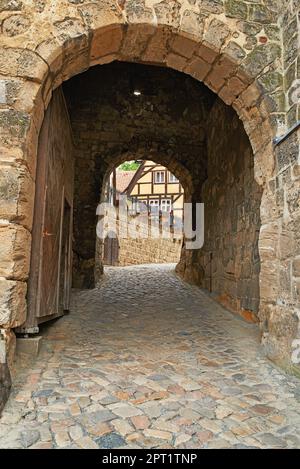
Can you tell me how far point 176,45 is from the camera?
8.84 feet

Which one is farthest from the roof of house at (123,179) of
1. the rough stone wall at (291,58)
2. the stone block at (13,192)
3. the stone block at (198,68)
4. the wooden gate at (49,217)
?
the stone block at (13,192)

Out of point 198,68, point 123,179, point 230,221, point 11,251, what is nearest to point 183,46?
point 198,68

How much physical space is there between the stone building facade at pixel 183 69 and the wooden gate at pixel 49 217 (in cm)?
21

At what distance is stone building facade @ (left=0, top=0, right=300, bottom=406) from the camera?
2188 mm

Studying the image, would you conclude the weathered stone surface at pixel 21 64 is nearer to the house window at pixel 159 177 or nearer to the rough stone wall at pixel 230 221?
the rough stone wall at pixel 230 221

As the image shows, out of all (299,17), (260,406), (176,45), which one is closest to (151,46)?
(176,45)

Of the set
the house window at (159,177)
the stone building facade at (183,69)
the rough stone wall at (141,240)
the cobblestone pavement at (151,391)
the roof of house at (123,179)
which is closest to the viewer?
the cobblestone pavement at (151,391)

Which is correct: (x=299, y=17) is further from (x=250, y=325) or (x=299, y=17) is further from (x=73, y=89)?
(x=73, y=89)

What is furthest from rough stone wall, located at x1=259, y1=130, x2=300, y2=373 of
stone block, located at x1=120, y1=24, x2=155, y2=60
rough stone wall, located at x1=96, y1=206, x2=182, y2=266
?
rough stone wall, located at x1=96, y1=206, x2=182, y2=266

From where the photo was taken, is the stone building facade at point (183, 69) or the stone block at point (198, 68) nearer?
the stone building facade at point (183, 69)

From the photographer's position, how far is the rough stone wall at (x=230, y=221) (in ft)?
12.6

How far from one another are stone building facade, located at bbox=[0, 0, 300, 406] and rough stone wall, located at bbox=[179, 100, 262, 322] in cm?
59
